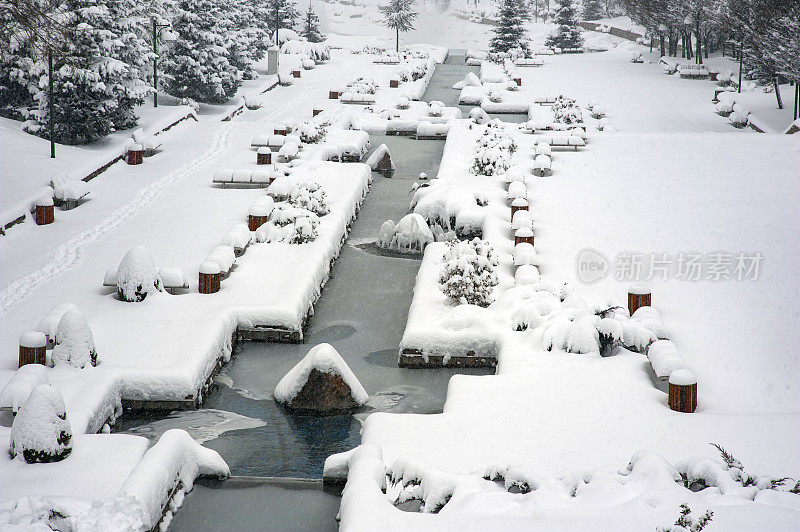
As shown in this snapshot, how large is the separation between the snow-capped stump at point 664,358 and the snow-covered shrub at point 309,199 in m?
8.12

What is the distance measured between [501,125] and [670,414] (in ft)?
Result: 62.8

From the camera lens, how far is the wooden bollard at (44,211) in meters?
17.7

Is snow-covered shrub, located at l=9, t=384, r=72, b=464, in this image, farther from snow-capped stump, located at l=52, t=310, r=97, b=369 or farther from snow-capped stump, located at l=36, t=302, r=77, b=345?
snow-capped stump, located at l=36, t=302, r=77, b=345

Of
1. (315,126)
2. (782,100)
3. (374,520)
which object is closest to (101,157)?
(315,126)

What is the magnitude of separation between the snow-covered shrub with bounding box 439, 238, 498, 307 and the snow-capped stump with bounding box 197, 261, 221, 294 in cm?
332

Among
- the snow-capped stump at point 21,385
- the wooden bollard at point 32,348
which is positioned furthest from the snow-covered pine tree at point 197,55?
the snow-capped stump at point 21,385

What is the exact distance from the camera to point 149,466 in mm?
7719

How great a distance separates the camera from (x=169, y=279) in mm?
13344

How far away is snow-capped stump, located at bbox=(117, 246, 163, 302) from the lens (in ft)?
42.1

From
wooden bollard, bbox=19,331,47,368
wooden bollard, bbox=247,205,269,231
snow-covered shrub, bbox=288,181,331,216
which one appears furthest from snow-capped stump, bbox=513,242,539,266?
wooden bollard, bbox=19,331,47,368

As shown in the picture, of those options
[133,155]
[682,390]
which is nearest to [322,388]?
[682,390]

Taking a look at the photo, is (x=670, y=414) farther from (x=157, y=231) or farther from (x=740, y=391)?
(x=157, y=231)

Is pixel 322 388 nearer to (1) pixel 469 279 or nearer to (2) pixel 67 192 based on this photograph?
(1) pixel 469 279

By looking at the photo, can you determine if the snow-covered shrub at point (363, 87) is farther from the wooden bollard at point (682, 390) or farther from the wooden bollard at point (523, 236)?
the wooden bollard at point (682, 390)
